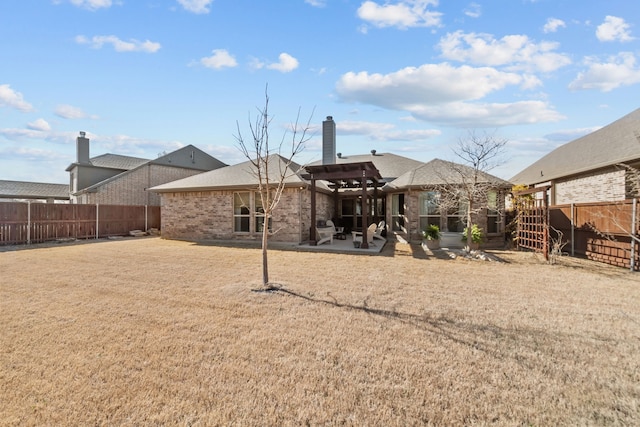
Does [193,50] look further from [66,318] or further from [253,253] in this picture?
[66,318]

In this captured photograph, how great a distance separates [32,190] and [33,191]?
251 millimetres

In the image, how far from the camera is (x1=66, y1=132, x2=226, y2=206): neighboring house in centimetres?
2275

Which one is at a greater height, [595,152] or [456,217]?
[595,152]

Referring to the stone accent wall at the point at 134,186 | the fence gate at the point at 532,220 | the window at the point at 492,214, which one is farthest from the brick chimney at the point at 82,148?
the fence gate at the point at 532,220

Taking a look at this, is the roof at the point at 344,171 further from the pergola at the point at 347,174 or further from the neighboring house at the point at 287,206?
the neighboring house at the point at 287,206

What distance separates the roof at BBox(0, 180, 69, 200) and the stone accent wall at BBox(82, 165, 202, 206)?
9.99 meters

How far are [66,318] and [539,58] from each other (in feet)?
44.8

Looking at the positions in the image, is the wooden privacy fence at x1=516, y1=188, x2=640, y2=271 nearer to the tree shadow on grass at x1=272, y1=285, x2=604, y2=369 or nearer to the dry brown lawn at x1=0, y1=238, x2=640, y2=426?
the dry brown lawn at x1=0, y1=238, x2=640, y2=426

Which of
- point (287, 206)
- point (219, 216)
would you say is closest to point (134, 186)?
point (219, 216)

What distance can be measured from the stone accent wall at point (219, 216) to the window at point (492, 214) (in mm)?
7757

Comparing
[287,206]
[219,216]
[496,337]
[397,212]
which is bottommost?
[496,337]

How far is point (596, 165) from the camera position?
495 inches

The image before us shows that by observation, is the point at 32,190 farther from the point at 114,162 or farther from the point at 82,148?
the point at 82,148

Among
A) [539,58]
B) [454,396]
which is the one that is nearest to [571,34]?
[539,58]
